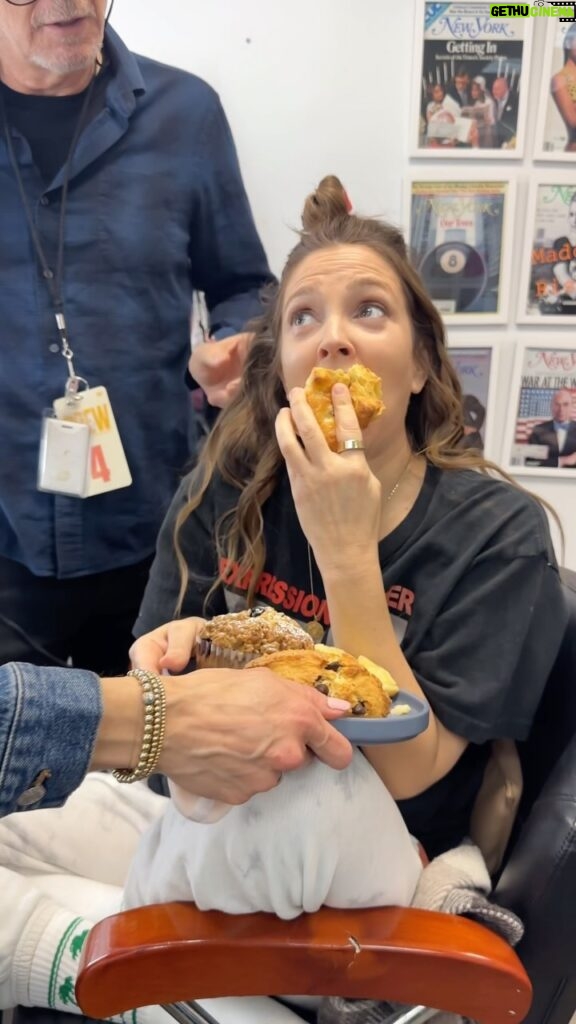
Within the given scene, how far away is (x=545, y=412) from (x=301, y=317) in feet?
→ 3.12

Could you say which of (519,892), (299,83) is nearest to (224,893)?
(519,892)

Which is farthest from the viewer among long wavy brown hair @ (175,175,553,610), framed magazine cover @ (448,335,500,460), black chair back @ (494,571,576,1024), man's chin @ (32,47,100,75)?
framed magazine cover @ (448,335,500,460)

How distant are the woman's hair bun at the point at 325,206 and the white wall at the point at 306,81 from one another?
518 millimetres

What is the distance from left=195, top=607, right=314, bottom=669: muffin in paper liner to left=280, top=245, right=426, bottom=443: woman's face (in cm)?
30

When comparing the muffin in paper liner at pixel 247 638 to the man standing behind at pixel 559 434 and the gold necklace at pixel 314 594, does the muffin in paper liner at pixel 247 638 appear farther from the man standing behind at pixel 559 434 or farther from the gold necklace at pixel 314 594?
the man standing behind at pixel 559 434

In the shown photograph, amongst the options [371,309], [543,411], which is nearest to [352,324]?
[371,309]

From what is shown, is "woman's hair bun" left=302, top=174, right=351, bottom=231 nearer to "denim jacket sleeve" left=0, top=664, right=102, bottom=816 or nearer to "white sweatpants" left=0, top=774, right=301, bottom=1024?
"denim jacket sleeve" left=0, top=664, right=102, bottom=816

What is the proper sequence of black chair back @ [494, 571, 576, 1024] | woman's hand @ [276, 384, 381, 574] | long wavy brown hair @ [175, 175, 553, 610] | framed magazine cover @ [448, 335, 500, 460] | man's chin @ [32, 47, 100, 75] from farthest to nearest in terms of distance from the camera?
framed magazine cover @ [448, 335, 500, 460]
man's chin @ [32, 47, 100, 75]
long wavy brown hair @ [175, 175, 553, 610]
woman's hand @ [276, 384, 381, 574]
black chair back @ [494, 571, 576, 1024]

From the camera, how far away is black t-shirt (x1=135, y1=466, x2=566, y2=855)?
0.99m

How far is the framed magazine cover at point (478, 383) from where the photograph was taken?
1.83 metres

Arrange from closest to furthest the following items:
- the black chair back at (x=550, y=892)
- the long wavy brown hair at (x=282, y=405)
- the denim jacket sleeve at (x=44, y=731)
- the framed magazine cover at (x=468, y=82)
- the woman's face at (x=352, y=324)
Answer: the denim jacket sleeve at (x=44, y=731)
the black chair back at (x=550, y=892)
the woman's face at (x=352, y=324)
the long wavy brown hair at (x=282, y=405)
the framed magazine cover at (x=468, y=82)

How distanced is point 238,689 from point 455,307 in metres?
1.26

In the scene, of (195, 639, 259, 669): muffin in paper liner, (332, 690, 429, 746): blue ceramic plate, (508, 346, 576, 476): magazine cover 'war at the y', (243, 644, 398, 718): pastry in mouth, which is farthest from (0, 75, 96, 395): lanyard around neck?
(508, 346, 576, 476): magazine cover 'war at the y'

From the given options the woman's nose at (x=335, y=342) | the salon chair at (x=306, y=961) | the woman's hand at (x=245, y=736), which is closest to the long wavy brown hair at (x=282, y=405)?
the woman's nose at (x=335, y=342)
